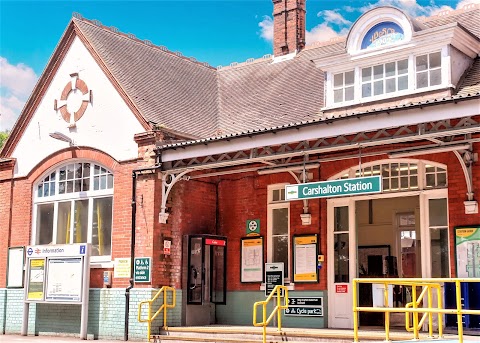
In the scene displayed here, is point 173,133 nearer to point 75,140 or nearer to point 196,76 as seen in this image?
point 75,140

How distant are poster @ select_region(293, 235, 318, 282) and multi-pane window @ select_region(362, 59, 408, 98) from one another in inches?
156

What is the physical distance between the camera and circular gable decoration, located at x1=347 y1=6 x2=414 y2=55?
58.0 feet

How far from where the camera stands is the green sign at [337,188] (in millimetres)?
14023

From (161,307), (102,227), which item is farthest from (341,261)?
(102,227)

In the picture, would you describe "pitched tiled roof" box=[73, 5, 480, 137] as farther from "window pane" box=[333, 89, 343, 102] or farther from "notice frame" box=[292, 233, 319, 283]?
"notice frame" box=[292, 233, 319, 283]

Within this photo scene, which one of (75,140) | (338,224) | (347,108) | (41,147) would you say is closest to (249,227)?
(338,224)

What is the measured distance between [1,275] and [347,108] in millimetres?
11716

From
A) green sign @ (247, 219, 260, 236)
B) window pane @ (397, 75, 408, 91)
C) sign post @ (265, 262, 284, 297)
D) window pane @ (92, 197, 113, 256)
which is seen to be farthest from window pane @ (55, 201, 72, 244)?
window pane @ (397, 75, 408, 91)

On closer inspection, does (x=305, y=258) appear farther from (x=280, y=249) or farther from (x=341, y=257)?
(x=280, y=249)

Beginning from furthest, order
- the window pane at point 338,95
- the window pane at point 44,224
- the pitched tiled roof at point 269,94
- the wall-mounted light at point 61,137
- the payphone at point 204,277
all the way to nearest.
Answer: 1. the window pane at point 44,224
2. the wall-mounted light at point 61,137
3. the pitched tiled roof at point 269,94
4. the payphone at point 204,277
5. the window pane at point 338,95

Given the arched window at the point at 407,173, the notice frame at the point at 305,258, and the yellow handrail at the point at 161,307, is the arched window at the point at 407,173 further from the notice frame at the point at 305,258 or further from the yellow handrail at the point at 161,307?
the yellow handrail at the point at 161,307

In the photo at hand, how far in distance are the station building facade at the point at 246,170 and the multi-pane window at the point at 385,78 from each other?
0.04 meters

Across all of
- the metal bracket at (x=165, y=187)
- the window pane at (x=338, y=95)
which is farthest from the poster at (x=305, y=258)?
the window pane at (x=338, y=95)

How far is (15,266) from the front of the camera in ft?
70.6
